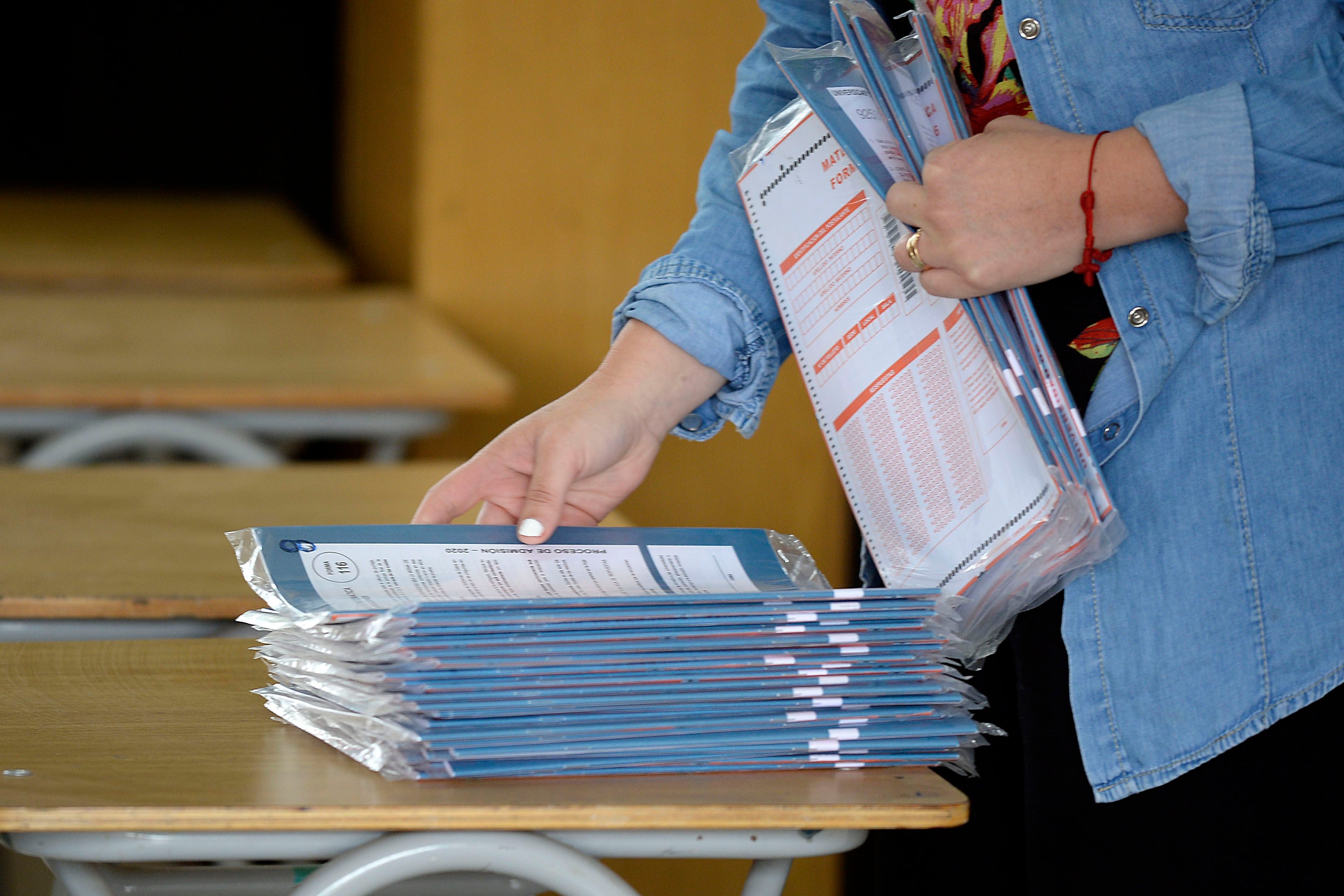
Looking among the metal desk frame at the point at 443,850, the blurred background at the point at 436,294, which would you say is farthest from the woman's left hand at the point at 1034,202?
the blurred background at the point at 436,294

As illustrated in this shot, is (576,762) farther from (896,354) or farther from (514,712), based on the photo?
(896,354)

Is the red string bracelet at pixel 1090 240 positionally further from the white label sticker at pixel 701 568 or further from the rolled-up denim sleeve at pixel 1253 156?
the white label sticker at pixel 701 568

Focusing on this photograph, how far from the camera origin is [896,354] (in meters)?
0.86

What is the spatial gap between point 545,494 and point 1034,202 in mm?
340

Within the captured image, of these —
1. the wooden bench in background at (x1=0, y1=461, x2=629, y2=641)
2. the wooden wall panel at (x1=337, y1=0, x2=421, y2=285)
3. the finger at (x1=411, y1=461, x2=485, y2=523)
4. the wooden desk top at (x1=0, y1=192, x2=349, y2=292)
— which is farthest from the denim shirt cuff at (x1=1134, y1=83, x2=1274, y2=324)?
the wooden desk top at (x1=0, y1=192, x2=349, y2=292)

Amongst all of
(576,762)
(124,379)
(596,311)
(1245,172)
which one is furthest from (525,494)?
(596,311)

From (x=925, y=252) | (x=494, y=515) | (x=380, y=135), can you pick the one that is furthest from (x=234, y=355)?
(x=925, y=252)

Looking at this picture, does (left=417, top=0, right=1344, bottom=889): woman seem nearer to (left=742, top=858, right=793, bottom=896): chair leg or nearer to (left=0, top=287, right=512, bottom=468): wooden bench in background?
(left=742, top=858, right=793, bottom=896): chair leg

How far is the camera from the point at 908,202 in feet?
2.69

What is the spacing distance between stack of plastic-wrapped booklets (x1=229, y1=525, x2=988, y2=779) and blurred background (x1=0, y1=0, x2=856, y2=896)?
1.91ft

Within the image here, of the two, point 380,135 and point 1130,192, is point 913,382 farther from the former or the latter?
point 380,135

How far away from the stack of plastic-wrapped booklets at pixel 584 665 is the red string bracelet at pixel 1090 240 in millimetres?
209

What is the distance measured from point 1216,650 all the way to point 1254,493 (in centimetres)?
9

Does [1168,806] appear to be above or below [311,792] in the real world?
below
